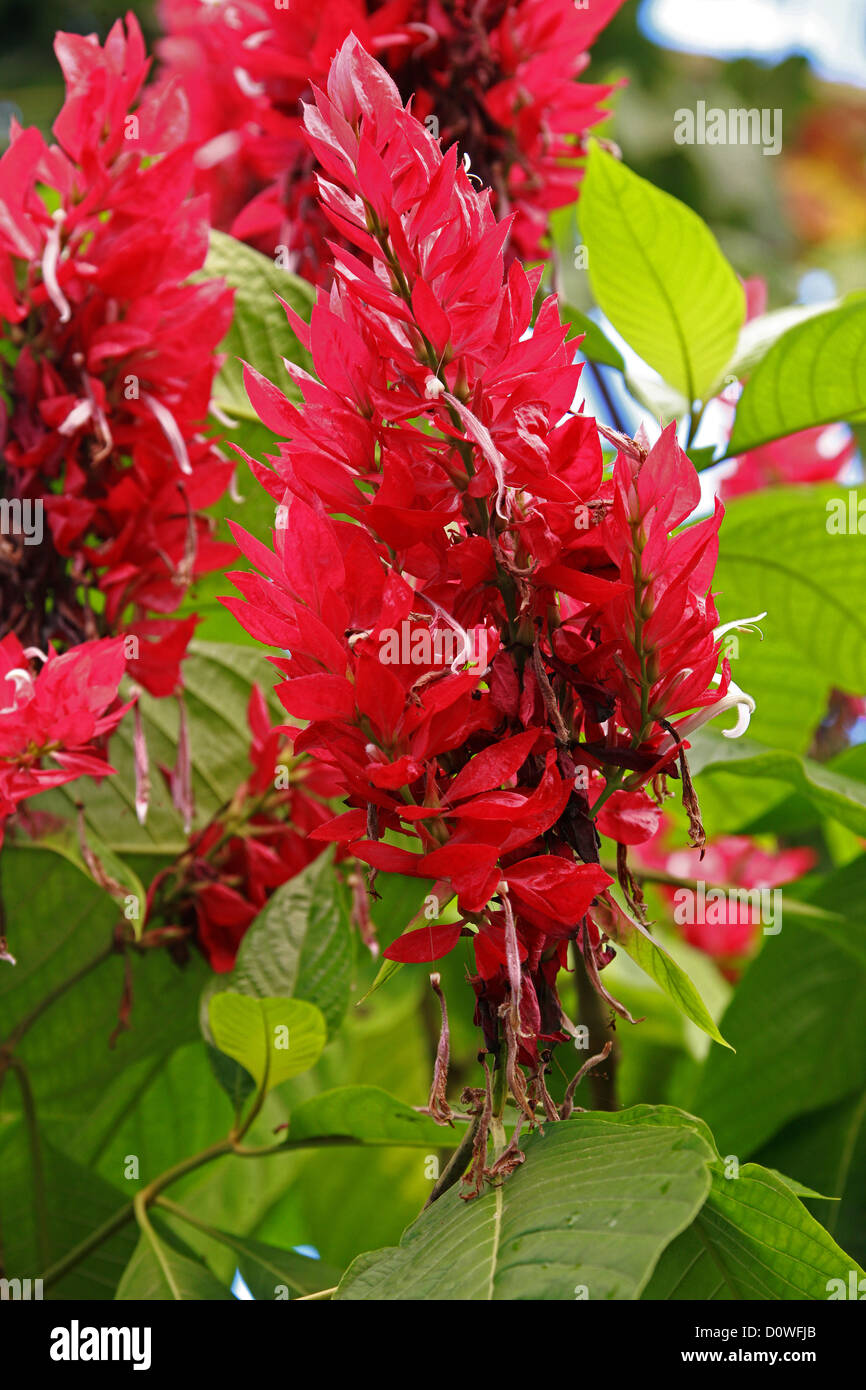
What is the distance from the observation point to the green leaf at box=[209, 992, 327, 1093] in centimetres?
53

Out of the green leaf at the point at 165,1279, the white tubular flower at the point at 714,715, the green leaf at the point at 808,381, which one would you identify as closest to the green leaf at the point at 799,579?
the green leaf at the point at 808,381

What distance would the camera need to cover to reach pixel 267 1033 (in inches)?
21.8

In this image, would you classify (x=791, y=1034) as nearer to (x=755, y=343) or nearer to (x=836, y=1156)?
(x=836, y=1156)

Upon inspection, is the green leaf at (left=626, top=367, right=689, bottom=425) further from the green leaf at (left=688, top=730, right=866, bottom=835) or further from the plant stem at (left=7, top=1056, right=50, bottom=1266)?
the plant stem at (left=7, top=1056, right=50, bottom=1266)

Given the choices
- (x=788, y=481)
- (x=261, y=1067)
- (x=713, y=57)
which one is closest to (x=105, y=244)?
(x=261, y=1067)

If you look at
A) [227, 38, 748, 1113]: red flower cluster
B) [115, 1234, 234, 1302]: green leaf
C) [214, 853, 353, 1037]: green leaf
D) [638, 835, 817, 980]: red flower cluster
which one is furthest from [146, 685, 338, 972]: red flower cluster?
[638, 835, 817, 980]: red flower cluster

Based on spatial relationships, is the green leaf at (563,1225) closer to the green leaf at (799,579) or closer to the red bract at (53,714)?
the red bract at (53,714)

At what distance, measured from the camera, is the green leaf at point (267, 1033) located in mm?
534

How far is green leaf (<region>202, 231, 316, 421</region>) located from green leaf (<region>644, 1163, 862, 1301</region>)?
46 centimetres

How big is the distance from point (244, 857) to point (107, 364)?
0.81ft

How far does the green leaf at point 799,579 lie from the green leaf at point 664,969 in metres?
0.34

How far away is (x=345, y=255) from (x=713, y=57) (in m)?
1.77

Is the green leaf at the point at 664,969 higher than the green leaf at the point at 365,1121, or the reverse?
the green leaf at the point at 664,969
